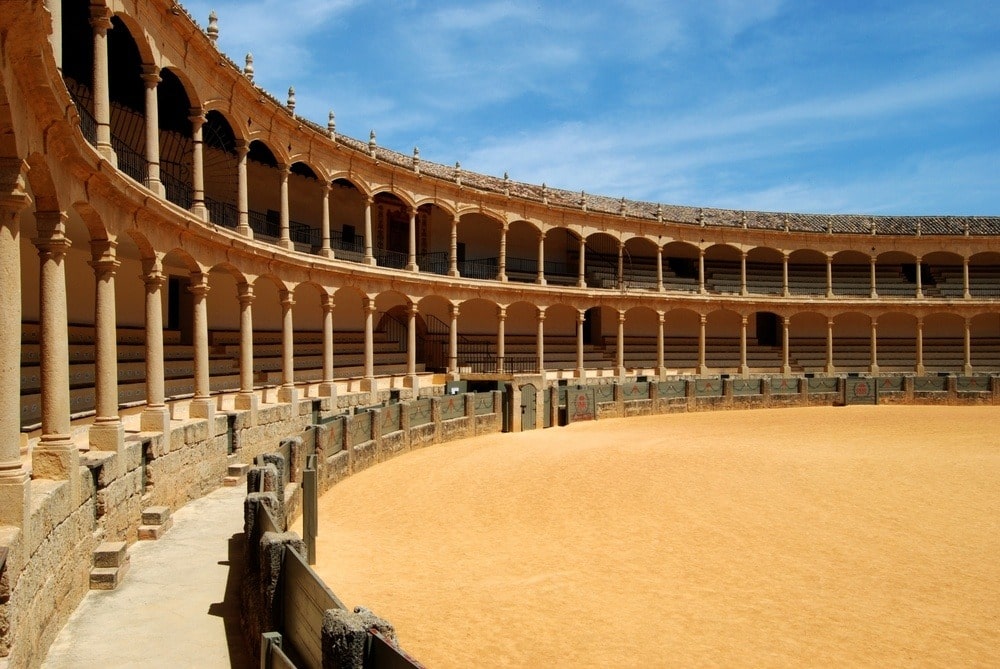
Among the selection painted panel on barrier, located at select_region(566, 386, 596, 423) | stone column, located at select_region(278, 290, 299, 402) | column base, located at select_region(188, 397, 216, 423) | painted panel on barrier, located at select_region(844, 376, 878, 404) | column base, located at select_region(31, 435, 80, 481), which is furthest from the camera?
painted panel on barrier, located at select_region(844, 376, 878, 404)

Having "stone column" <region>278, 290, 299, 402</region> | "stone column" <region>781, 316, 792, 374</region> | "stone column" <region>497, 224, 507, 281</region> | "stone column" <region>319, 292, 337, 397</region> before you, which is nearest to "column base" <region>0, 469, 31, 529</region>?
"stone column" <region>278, 290, 299, 402</region>

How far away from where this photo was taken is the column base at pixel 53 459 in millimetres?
7449

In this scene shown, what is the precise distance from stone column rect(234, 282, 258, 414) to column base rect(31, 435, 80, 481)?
27.3 feet

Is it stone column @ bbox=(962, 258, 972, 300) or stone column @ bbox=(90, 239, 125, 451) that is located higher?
stone column @ bbox=(962, 258, 972, 300)

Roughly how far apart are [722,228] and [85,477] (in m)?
32.7

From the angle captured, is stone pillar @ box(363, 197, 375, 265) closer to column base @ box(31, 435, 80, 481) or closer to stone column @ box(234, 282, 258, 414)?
stone column @ box(234, 282, 258, 414)

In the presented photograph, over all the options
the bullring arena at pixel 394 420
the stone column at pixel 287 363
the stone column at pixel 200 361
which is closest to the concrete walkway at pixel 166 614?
the bullring arena at pixel 394 420

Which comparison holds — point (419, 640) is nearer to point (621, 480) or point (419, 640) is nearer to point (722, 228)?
point (621, 480)

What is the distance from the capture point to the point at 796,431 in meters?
22.2

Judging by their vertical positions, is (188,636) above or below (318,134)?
below

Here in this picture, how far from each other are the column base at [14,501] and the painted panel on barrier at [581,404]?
62.1ft

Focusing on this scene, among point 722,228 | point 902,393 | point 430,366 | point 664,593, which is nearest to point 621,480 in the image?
point 664,593

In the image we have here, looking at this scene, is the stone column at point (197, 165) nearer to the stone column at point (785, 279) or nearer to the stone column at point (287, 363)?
the stone column at point (287, 363)

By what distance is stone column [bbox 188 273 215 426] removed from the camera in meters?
13.9
